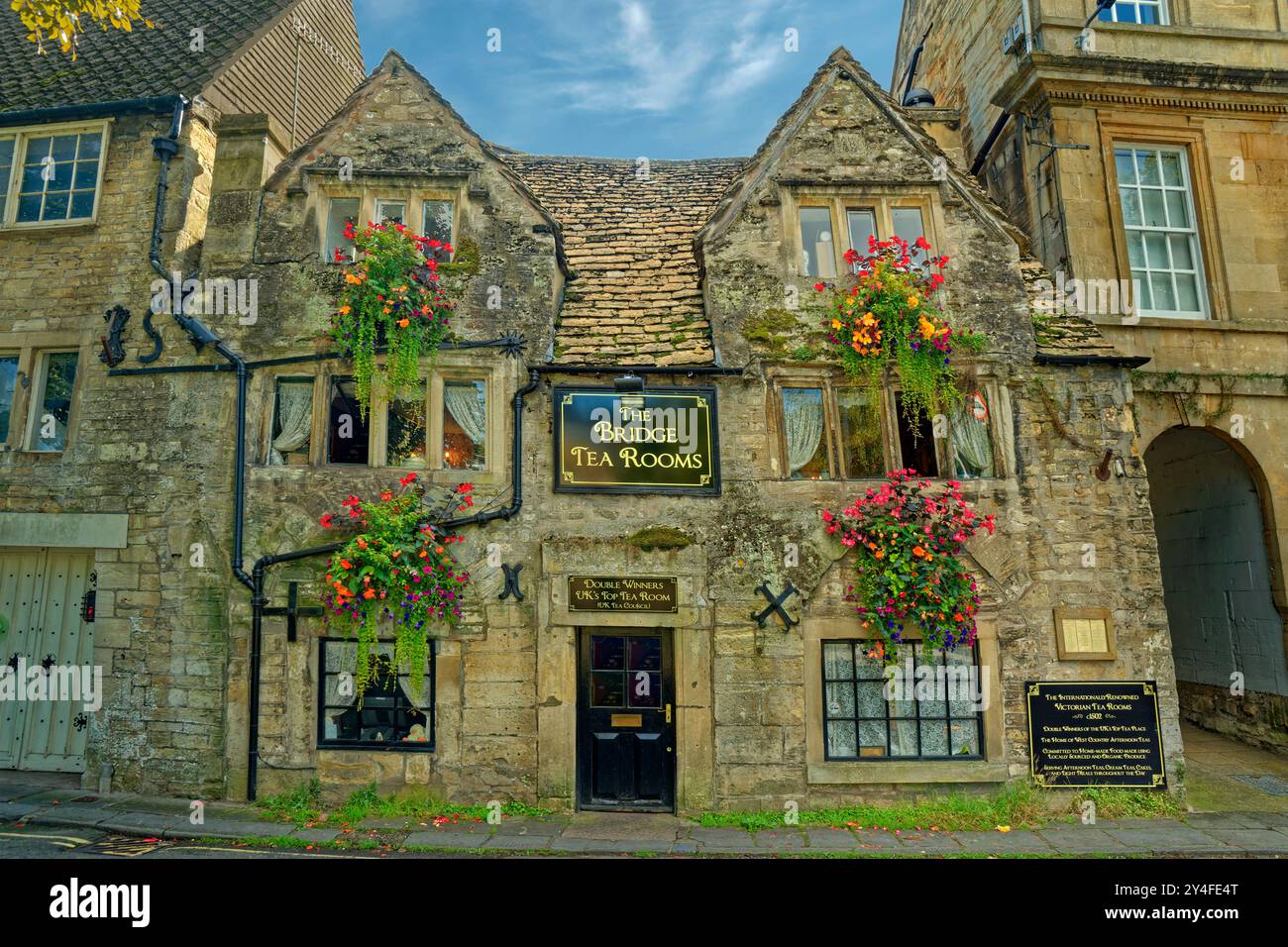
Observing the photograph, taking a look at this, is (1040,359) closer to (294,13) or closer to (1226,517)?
(1226,517)

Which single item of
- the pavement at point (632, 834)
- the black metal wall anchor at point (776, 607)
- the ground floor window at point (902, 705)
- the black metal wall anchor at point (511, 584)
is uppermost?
the black metal wall anchor at point (511, 584)

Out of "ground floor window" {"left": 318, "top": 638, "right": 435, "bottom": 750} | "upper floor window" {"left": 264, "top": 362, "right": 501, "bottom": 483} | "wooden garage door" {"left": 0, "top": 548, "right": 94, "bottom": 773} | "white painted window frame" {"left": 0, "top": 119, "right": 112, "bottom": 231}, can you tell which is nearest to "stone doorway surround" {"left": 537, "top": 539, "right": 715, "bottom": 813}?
"ground floor window" {"left": 318, "top": 638, "right": 435, "bottom": 750}

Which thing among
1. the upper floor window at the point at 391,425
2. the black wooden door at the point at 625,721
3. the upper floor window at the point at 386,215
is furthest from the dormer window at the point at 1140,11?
the black wooden door at the point at 625,721

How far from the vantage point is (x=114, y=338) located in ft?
36.5

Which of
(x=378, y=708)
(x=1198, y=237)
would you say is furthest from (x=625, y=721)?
(x=1198, y=237)

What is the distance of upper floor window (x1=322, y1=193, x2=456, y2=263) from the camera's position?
11.3 metres

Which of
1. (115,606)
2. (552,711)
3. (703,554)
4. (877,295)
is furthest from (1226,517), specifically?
(115,606)

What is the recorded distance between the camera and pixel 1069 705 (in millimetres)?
10086

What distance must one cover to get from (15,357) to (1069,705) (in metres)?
15.6

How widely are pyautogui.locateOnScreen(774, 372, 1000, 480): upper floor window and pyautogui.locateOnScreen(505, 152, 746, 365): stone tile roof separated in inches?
59.0

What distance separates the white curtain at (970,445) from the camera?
10.8 meters

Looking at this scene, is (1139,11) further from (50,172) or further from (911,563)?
(50,172)

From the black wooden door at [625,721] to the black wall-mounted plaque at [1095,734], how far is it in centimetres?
470

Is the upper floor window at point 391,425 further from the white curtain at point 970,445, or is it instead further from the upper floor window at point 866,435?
the white curtain at point 970,445
